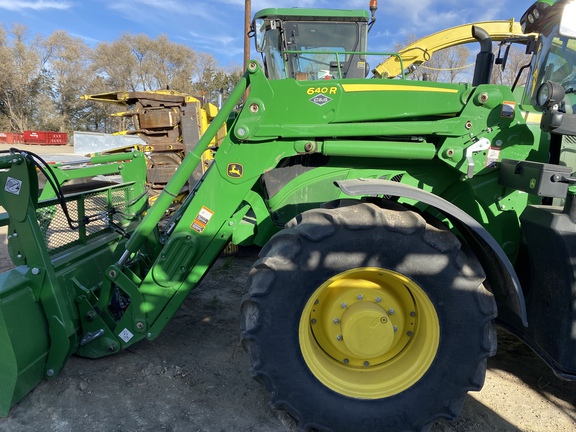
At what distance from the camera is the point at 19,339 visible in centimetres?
243

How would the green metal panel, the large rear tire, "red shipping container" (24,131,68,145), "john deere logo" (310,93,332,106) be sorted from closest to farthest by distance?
the large rear tire, "john deere logo" (310,93,332,106), the green metal panel, "red shipping container" (24,131,68,145)

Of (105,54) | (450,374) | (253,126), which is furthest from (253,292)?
(105,54)

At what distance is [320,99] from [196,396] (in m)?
2.07

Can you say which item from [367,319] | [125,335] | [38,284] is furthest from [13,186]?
[367,319]

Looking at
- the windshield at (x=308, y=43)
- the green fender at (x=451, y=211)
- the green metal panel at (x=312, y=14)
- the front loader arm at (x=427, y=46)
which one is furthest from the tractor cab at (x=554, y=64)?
Result: the front loader arm at (x=427, y=46)

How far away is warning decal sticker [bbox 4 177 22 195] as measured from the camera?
104 inches

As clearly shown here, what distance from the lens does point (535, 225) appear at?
2.31 m

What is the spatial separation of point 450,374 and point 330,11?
453 centimetres

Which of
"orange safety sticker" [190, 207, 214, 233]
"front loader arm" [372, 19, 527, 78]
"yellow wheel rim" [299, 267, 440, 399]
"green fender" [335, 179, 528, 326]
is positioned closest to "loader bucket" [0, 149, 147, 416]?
"orange safety sticker" [190, 207, 214, 233]

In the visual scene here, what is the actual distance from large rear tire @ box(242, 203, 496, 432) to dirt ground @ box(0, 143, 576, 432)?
0.38 meters

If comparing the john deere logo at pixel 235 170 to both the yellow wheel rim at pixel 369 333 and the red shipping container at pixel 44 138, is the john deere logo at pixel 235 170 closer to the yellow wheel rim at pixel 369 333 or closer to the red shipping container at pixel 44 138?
the yellow wheel rim at pixel 369 333

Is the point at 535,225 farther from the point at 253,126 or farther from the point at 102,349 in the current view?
the point at 102,349

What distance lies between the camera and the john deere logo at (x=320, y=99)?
249cm

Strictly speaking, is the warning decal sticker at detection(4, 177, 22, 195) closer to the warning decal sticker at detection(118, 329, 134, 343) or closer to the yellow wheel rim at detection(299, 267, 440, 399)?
the warning decal sticker at detection(118, 329, 134, 343)
